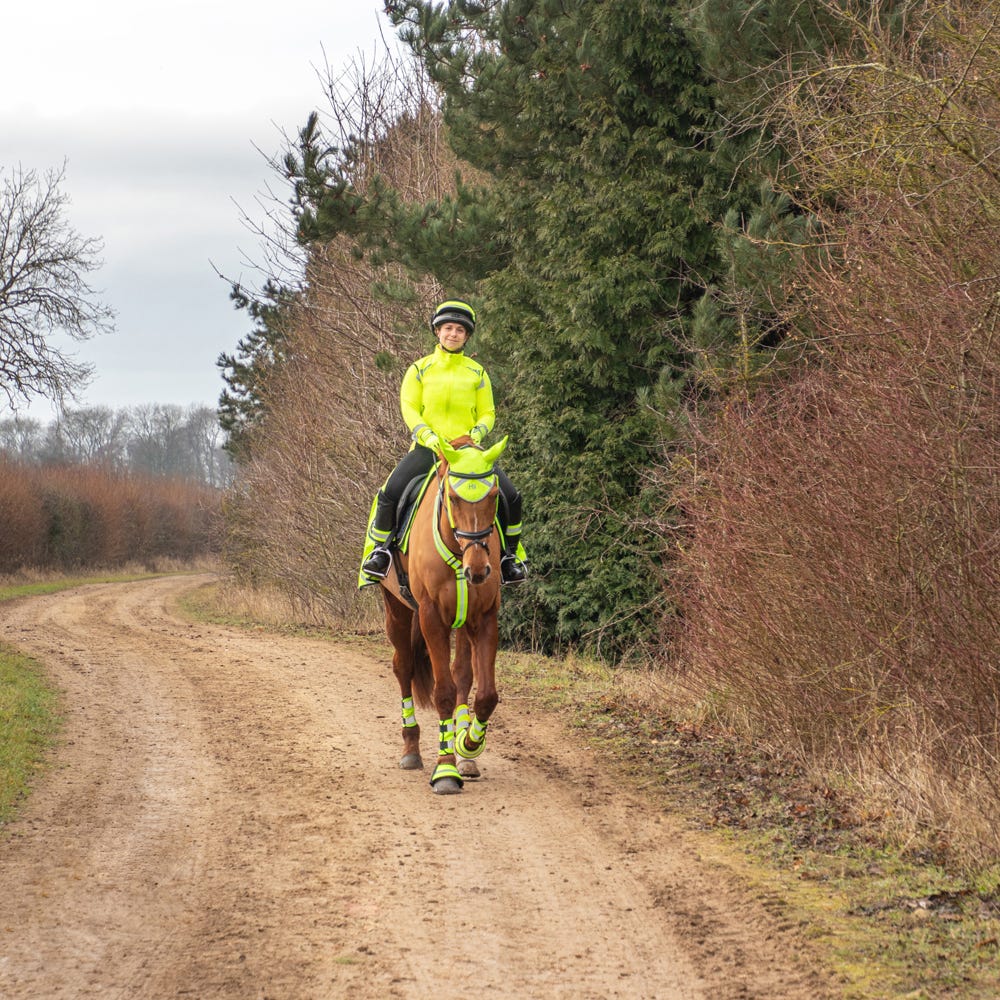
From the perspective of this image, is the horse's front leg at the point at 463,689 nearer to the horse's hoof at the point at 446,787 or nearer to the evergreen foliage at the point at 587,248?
the horse's hoof at the point at 446,787

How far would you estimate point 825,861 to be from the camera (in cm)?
644

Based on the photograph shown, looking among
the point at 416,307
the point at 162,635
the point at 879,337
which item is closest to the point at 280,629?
the point at 162,635

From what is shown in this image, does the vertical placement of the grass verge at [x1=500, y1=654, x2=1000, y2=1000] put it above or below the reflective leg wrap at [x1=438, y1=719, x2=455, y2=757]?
below

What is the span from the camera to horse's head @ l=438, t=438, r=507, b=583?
775cm

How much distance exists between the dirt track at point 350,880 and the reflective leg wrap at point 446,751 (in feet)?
0.52

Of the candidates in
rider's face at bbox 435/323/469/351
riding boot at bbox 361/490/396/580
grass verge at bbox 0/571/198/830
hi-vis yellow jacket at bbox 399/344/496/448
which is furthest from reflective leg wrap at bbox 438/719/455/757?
grass verge at bbox 0/571/198/830

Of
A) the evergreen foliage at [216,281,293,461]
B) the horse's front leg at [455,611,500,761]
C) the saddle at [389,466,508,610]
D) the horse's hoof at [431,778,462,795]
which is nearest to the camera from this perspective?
the horse's hoof at [431,778,462,795]

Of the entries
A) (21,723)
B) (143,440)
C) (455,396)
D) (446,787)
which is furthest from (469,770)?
(143,440)

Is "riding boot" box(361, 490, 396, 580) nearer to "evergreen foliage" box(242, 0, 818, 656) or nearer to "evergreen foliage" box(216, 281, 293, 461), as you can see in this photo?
"evergreen foliage" box(242, 0, 818, 656)

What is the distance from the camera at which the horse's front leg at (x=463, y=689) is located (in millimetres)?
8312

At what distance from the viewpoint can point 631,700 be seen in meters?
11.7

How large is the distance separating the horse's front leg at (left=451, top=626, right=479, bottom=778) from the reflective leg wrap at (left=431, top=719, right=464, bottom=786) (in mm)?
→ 50

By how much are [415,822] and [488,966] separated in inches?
94.0

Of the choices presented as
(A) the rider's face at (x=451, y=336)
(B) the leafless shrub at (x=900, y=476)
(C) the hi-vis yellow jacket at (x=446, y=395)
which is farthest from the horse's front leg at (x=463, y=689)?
(B) the leafless shrub at (x=900, y=476)
